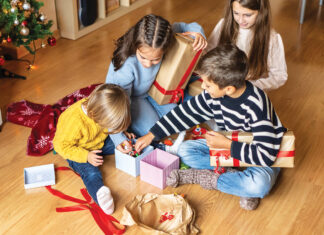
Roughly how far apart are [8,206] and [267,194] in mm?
1010

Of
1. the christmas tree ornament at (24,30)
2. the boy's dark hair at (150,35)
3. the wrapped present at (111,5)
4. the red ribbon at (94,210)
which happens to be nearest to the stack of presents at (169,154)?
the boy's dark hair at (150,35)

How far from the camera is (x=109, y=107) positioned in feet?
5.26

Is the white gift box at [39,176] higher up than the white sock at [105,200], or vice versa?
the white sock at [105,200]

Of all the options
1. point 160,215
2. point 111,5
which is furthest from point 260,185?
point 111,5

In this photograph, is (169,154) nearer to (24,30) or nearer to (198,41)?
(198,41)

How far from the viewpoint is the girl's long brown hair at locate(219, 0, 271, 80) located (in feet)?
6.26

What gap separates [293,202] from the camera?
1679mm

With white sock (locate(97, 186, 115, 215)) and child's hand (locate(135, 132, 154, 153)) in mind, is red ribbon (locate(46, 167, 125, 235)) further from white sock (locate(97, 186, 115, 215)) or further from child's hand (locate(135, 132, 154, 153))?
child's hand (locate(135, 132, 154, 153))

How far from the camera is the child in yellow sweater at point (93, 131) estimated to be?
161 centimetres

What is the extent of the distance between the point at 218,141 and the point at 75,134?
22.3 inches

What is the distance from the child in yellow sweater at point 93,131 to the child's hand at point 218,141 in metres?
0.33

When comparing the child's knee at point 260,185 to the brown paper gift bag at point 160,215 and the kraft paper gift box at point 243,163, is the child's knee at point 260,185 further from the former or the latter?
the brown paper gift bag at point 160,215

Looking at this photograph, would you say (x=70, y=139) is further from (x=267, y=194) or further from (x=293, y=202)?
(x=293, y=202)

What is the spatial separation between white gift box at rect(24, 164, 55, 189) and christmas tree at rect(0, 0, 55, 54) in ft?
2.15
